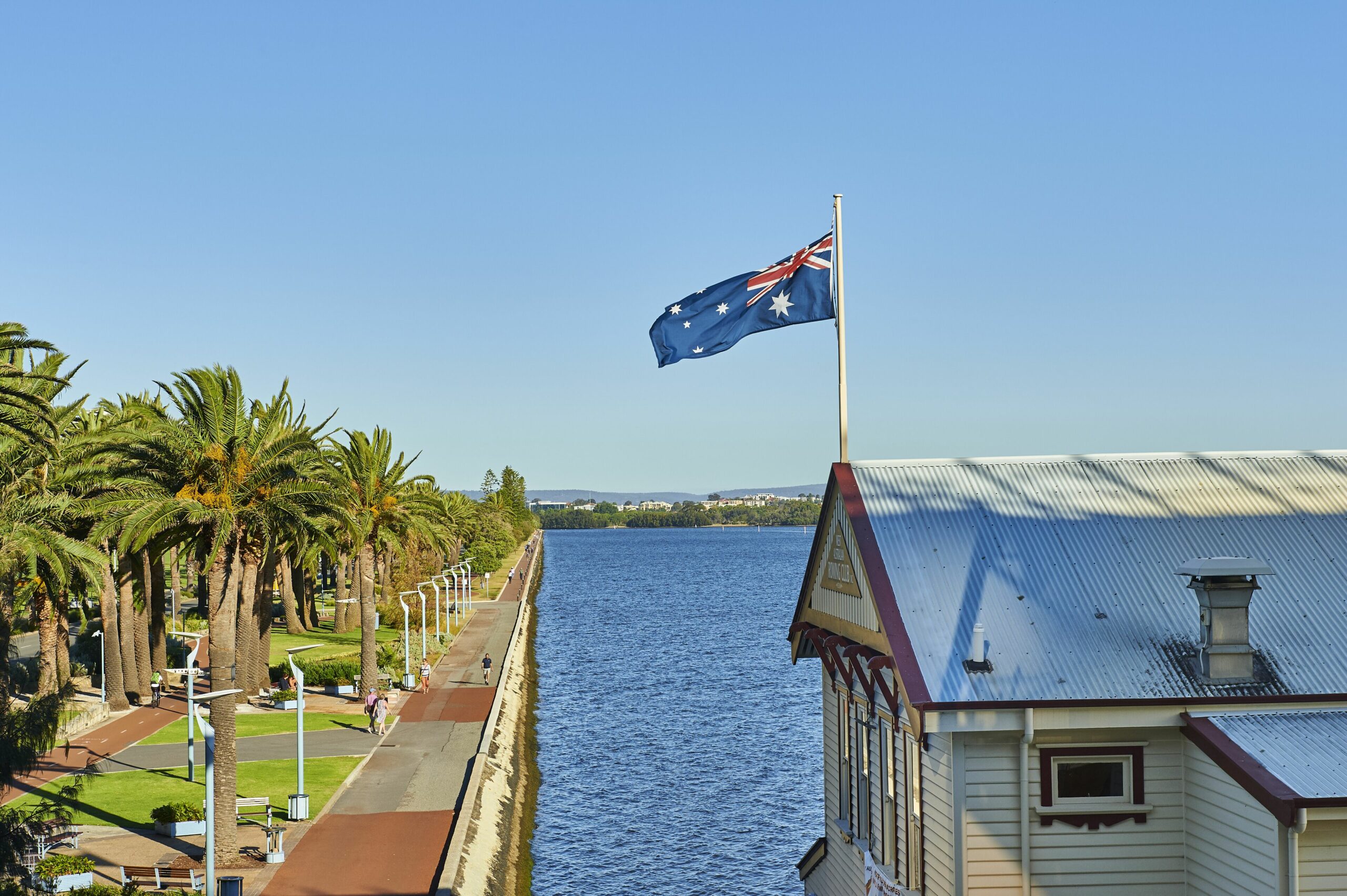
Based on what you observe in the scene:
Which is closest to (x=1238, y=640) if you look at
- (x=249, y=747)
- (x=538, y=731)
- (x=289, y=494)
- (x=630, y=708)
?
(x=289, y=494)

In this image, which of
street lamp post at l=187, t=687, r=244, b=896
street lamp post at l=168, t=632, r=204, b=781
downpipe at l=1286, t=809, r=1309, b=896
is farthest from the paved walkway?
downpipe at l=1286, t=809, r=1309, b=896

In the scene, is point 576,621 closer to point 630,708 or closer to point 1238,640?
point 630,708

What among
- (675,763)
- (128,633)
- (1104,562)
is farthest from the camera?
(128,633)

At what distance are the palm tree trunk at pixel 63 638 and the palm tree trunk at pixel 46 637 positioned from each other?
0.25m

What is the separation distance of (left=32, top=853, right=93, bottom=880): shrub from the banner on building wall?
1507 centimetres

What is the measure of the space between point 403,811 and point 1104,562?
20228 mm

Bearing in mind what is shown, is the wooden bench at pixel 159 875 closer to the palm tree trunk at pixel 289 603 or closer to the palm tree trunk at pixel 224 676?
the palm tree trunk at pixel 224 676

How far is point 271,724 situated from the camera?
4309 centimetres

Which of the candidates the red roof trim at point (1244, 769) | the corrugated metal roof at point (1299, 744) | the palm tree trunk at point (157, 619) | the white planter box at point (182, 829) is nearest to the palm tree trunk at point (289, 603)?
the palm tree trunk at point (157, 619)

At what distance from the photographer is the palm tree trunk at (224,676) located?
26094 mm

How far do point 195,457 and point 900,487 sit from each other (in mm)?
17088

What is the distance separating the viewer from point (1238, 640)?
545 inches

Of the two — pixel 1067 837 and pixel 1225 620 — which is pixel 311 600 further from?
pixel 1225 620

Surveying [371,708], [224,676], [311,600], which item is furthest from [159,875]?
[311,600]
